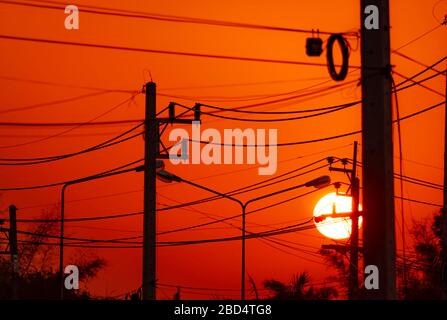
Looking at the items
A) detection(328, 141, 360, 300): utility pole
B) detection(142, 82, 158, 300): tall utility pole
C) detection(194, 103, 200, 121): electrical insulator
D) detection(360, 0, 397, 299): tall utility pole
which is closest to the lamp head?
detection(328, 141, 360, 300): utility pole

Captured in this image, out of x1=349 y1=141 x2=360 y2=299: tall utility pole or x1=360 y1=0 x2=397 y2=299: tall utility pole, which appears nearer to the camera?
x1=360 y1=0 x2=397 y2=299: tall utility pole

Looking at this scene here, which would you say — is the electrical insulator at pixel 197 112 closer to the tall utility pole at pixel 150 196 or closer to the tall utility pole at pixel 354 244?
the tall utility pole at pixel 150 196

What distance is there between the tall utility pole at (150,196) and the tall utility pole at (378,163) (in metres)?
15.3

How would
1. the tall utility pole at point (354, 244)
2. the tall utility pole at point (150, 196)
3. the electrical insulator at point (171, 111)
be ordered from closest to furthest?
the tall utility pole at point (150, 196), the electrical insulator at point (171, 111), the tall utility pole at point (354, 244)

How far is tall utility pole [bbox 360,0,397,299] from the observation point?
19.5m

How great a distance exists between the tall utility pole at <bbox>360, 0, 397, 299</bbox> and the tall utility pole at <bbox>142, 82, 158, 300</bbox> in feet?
50.1

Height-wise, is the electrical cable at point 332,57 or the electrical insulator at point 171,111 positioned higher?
the electrical insulator at point 171,111

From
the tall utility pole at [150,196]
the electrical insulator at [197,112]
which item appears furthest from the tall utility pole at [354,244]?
the tall utility pole at [150,196]

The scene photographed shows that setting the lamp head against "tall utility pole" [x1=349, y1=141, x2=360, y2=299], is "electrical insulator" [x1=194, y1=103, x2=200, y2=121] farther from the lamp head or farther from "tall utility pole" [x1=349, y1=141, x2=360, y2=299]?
"tall utility pole" [x1=349, y1=141, x2=360, y2=299]

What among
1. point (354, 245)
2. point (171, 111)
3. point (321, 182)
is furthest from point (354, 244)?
point (171, 111)

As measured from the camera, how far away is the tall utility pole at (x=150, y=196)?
112 ft

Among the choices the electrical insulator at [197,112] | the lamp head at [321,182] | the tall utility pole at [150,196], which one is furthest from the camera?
the lamp head at [321,182]
